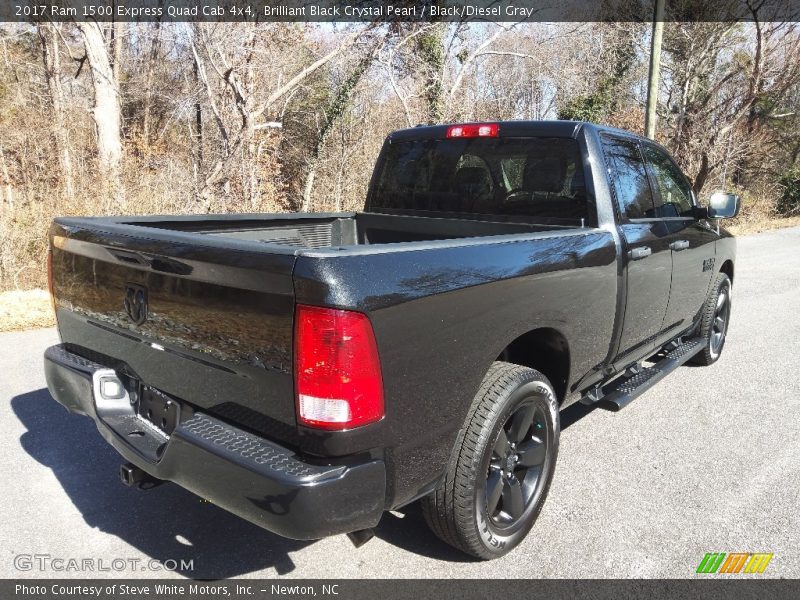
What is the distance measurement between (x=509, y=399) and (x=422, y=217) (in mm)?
1829

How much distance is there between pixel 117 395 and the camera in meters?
2.75


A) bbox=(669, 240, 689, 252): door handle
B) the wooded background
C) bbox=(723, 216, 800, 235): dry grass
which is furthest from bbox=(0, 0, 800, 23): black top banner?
bbox=(669, 240, 689, 252): door handle

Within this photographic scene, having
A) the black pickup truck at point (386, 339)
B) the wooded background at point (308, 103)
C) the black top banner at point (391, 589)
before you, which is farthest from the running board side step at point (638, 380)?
the wooded background at point (308, 103)

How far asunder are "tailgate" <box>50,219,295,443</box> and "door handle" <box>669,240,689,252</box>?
3082mm

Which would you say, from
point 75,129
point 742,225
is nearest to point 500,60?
point 742,225

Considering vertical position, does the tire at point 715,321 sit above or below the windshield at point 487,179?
below

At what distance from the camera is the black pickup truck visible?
6.63 ft

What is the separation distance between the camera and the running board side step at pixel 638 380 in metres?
3.70

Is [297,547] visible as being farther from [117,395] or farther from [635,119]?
[635,119]

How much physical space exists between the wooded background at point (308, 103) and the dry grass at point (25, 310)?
43.1 inches

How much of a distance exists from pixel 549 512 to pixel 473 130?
2.32 metres

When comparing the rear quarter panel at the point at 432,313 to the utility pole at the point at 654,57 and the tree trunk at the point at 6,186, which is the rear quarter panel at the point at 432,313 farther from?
the utility pole at the point at 654,57

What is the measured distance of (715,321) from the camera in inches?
221

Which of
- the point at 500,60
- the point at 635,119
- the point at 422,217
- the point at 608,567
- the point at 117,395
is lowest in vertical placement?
the point at 608,567
